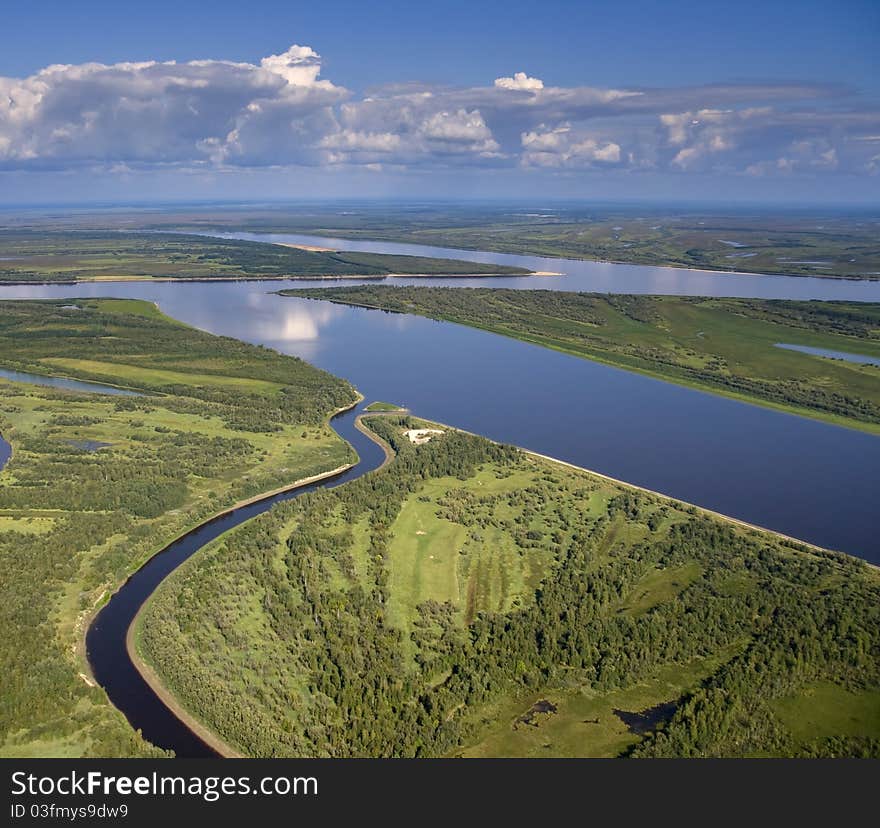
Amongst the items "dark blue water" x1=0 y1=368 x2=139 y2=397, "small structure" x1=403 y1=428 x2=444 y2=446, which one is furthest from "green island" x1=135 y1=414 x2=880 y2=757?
Answer: "dark blue water" x1=0 y1=368 x2=139 y2=397

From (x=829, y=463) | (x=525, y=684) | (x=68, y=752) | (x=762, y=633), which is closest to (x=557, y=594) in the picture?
(x=525, y=684)

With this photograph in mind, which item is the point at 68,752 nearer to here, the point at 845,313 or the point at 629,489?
the point at 629,489

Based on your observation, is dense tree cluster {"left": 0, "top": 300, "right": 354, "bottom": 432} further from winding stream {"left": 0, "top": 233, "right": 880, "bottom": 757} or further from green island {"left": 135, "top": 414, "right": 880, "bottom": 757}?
green island {"left": 135, "top": 414, "right": 880, "bottom": 757}

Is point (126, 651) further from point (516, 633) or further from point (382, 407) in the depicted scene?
point (382, 407)

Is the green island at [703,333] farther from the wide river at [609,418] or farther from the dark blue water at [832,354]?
the wide river at [609,418]

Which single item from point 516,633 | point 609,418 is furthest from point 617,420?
point 516,633

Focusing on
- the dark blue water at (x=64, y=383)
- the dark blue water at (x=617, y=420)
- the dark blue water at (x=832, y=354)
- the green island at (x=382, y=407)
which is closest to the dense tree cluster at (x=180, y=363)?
the dark blue water at (x=64, y=383)
